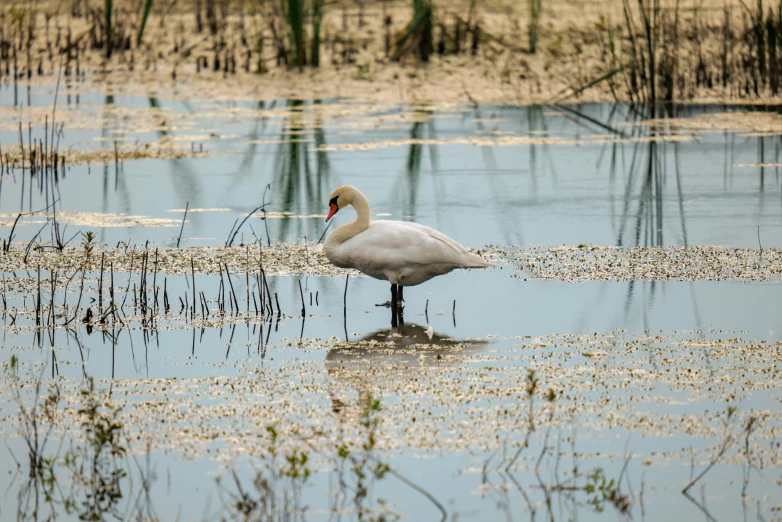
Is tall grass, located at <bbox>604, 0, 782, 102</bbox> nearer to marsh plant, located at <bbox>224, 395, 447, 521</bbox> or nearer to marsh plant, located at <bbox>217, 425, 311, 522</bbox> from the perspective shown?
marsh plant, located at <bbox>224, 395, 447, 521</bbox>

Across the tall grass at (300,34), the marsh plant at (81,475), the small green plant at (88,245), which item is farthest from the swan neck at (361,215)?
the tall grass at (300,34)

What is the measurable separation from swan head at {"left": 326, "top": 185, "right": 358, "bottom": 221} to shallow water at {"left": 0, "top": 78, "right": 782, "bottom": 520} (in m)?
0.49

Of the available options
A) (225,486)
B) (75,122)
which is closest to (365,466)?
(225,486)

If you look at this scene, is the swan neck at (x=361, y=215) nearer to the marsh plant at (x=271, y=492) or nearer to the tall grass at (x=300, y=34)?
the marsh plant at (x=271, y=492)

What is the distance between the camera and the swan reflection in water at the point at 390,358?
496 centimetres

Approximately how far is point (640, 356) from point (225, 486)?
221 centimetres

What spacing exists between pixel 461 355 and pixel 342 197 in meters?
1.67

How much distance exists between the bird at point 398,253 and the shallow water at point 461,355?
26 cm

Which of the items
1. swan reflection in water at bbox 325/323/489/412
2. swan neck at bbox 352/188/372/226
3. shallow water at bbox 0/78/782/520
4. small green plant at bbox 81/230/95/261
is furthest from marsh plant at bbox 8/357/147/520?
swan neck at bbox 352/188/372/226

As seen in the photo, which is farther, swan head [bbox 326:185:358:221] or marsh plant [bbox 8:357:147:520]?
swan head [bbox 326:185:358:221]

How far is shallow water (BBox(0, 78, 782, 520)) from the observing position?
3.99 meters

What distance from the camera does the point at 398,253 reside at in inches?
243

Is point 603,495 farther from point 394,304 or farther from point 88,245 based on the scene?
point 88,245

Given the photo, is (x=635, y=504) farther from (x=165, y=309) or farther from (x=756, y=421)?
(x=165, y=309)
